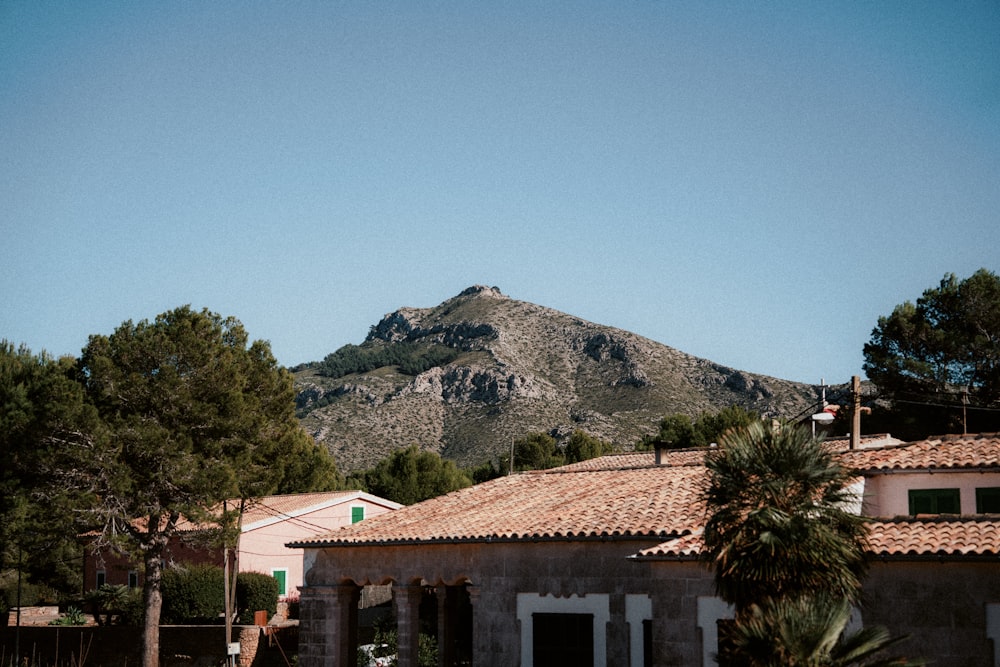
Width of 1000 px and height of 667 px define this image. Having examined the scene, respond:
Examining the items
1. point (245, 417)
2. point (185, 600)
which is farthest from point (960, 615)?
point (185, 600)

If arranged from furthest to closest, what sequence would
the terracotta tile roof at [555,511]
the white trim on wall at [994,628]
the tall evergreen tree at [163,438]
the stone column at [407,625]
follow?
the tall evergreen tree at [163,438], the stone column at [407,625], the terracotta tile roof at [555,511], the white trim on wall at [994,628]

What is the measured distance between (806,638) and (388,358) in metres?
146

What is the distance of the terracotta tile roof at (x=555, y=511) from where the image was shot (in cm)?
2391

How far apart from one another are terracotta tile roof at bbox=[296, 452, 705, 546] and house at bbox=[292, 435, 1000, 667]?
66mm

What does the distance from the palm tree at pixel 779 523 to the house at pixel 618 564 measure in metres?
1.72

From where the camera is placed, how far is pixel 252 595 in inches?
1679

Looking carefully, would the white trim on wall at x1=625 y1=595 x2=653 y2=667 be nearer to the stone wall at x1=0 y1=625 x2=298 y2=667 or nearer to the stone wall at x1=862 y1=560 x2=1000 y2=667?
the stone wall at x1=862 y1=560 x2=1000 y2=667

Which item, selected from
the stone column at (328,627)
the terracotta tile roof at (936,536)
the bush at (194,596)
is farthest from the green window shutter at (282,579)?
the terracotta tile roof at (936,536)

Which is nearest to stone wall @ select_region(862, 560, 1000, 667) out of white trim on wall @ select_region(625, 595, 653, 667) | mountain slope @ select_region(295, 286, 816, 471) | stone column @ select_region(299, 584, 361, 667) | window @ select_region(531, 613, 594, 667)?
white trim on wall @ select_region(625, 595, 653, 667)

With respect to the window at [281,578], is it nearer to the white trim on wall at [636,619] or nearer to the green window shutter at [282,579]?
the green window shutter at [282,579]

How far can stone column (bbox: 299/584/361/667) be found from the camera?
94.2 feet

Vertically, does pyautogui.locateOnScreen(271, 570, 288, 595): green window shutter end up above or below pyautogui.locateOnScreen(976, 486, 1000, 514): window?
below

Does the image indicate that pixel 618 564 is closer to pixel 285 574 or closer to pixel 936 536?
pixel 936 536

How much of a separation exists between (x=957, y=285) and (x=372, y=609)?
2975cm
